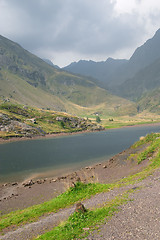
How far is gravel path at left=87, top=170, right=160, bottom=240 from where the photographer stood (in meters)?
13.1

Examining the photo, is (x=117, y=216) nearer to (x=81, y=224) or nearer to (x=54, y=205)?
(x=81, y=224)

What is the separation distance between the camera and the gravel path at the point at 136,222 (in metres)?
13.1

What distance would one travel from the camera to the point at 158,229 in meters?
13.2

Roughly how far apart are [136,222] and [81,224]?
16.3ft

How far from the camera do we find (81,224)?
597 inches

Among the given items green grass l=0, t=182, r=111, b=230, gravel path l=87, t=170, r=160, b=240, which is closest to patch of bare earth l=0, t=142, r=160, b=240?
gravel path l=87, t=170, r=160, b=240

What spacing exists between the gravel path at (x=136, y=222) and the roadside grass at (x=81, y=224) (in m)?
0.64

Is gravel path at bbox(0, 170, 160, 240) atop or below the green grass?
atop

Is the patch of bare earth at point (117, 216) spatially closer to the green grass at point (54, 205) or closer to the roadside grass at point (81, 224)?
the roadside grass at point (81, 224)

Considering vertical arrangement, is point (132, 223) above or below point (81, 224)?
above

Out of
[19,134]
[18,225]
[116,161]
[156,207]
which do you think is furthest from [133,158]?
[19,134]

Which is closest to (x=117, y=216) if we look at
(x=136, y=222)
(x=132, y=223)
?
(x=132, y=223)

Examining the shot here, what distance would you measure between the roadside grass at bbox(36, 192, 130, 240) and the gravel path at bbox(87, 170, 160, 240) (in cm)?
64

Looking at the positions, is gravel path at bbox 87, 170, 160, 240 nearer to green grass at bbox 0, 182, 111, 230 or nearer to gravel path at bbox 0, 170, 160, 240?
gravel path at bbox 0, 170, 160, 240
